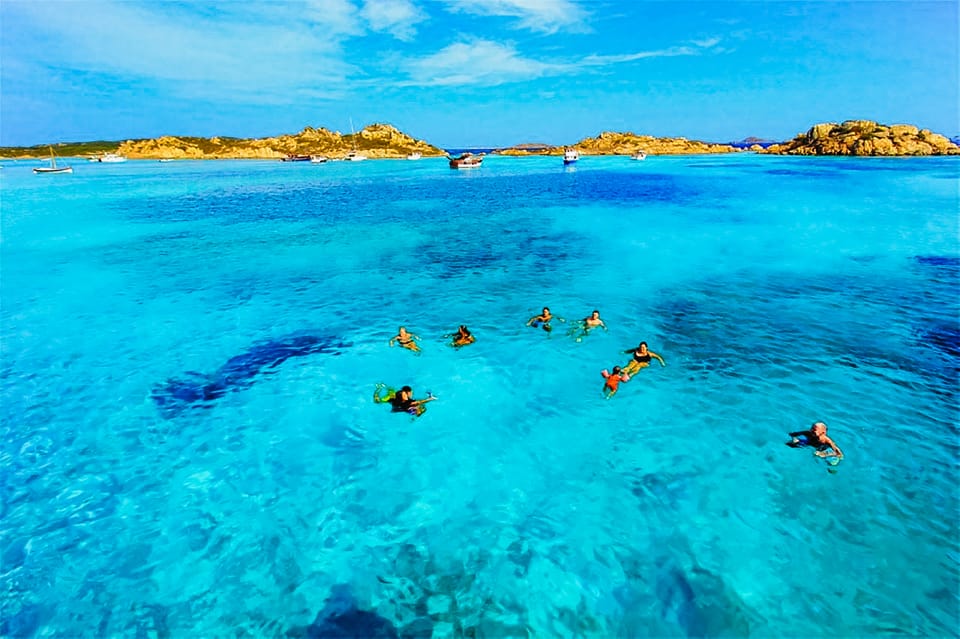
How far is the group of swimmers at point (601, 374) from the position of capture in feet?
49.3

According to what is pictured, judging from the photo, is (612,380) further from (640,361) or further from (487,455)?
(487,455)

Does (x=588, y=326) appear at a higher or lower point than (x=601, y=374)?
higher

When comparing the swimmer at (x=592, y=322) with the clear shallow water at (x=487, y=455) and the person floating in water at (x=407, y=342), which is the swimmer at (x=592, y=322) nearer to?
the clear shallow water at (x=487, y=455)

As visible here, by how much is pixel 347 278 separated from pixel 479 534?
85.1ft

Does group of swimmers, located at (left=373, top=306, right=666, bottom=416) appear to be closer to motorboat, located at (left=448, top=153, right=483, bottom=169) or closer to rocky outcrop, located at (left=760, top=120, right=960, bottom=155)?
motorboat, located at (left=448, top=153, right=483, bottom=169)

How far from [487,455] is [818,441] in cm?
1055

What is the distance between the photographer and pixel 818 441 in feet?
49.5

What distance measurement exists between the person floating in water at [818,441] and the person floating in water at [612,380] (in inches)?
→ 233

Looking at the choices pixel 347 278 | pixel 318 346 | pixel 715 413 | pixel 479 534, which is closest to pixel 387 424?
pixel 479 534

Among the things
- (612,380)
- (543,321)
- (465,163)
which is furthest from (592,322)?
(465,163)

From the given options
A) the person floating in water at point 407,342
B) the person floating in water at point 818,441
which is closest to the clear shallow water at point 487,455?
the person floating in water at point 818,441

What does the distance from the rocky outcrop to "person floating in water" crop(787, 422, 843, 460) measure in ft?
627

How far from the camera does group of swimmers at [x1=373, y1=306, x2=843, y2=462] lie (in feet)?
49.3

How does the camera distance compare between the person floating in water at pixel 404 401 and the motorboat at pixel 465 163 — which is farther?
the motorboat at pixel 465 163
